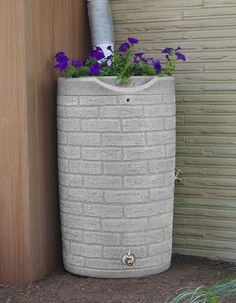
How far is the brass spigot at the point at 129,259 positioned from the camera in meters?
2.86

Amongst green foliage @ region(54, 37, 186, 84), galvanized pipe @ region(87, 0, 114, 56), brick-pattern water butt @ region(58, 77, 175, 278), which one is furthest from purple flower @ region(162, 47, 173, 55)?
galvanized pipe @ region(87, 0, 114, 56)

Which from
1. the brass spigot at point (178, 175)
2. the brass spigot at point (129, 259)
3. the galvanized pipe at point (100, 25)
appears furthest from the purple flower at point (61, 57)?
the brass spigot at point (129, 259)

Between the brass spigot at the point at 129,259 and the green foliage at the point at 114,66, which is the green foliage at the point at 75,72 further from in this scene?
the brass spigot at the point at 129,259

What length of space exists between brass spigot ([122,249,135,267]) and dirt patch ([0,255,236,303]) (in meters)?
0.09

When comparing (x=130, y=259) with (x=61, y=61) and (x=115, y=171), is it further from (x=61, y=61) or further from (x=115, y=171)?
(x=61, y=61)

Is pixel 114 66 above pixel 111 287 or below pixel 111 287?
above

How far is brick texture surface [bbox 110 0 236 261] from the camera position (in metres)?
3.15

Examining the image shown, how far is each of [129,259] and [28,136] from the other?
75 centimetres

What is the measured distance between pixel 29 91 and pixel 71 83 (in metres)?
0.20

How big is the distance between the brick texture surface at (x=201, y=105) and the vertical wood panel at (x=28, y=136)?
0.51m

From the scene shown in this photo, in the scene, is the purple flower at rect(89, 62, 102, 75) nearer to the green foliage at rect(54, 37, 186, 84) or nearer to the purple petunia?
the green foliage at rect(54, 37, 186, 84)

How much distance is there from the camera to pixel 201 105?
321 cm

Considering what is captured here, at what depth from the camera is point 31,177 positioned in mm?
2844

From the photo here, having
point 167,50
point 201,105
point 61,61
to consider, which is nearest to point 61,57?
point 61,61
